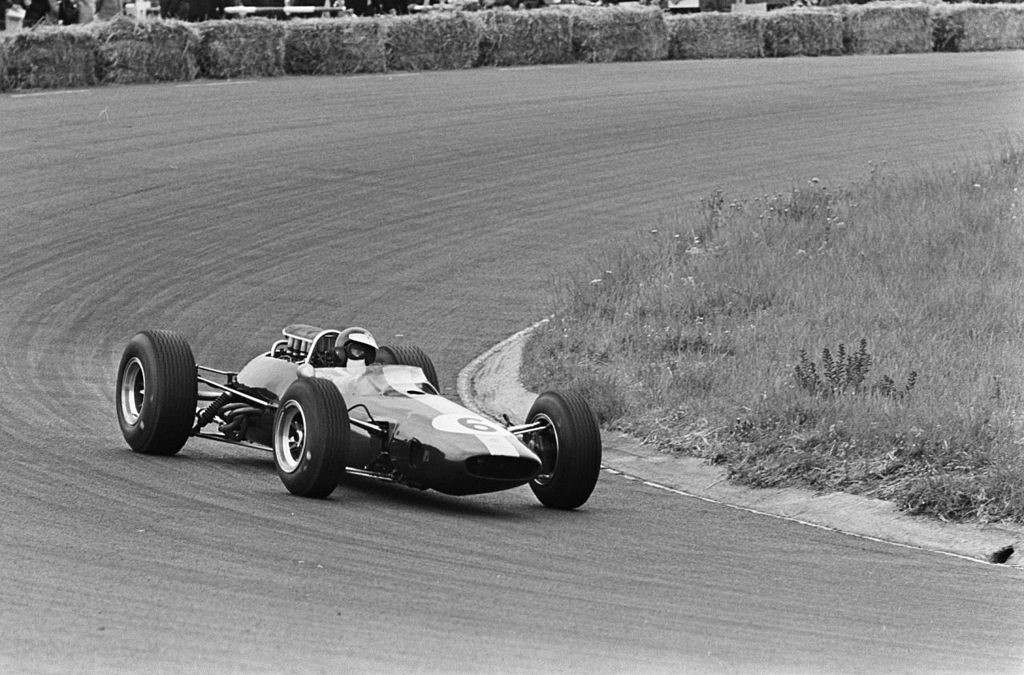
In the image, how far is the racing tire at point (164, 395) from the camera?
9219mm

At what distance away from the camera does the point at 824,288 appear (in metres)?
12.7

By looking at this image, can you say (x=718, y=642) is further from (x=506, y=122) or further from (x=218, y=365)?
(x=506, y=122)

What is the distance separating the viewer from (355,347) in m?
9.26

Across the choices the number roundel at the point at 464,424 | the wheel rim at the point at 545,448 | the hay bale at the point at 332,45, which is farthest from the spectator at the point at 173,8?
the number roundel at the point at 464,424

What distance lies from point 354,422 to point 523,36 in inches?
843

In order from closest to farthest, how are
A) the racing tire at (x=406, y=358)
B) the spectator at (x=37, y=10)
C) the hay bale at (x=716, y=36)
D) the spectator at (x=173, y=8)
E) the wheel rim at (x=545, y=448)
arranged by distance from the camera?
the wheel rim at (x=545, y=448) < the racing tire at (x=406, y=358) < the spectator at (x=37, y=10) < the hay bale at (x=716, y=36) < the spectator at (x=173, y=8)

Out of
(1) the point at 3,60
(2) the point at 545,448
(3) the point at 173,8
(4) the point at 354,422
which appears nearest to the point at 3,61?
(1) the point at 3,60

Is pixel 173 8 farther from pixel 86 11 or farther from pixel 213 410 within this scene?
pixel 213 410

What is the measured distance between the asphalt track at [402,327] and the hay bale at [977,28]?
142 centimetres

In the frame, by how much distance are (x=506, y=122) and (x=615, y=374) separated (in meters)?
12.2

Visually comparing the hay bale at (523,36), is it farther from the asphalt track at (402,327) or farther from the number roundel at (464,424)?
the number roundel at (464,424)

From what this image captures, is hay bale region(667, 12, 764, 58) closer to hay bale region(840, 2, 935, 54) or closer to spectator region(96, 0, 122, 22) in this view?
hay bale region(840, 2, 935, 54)

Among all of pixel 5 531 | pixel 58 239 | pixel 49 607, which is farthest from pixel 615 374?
pixel 58 239

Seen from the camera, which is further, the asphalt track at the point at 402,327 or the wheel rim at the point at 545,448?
the wheel rim at the point at 545,448
